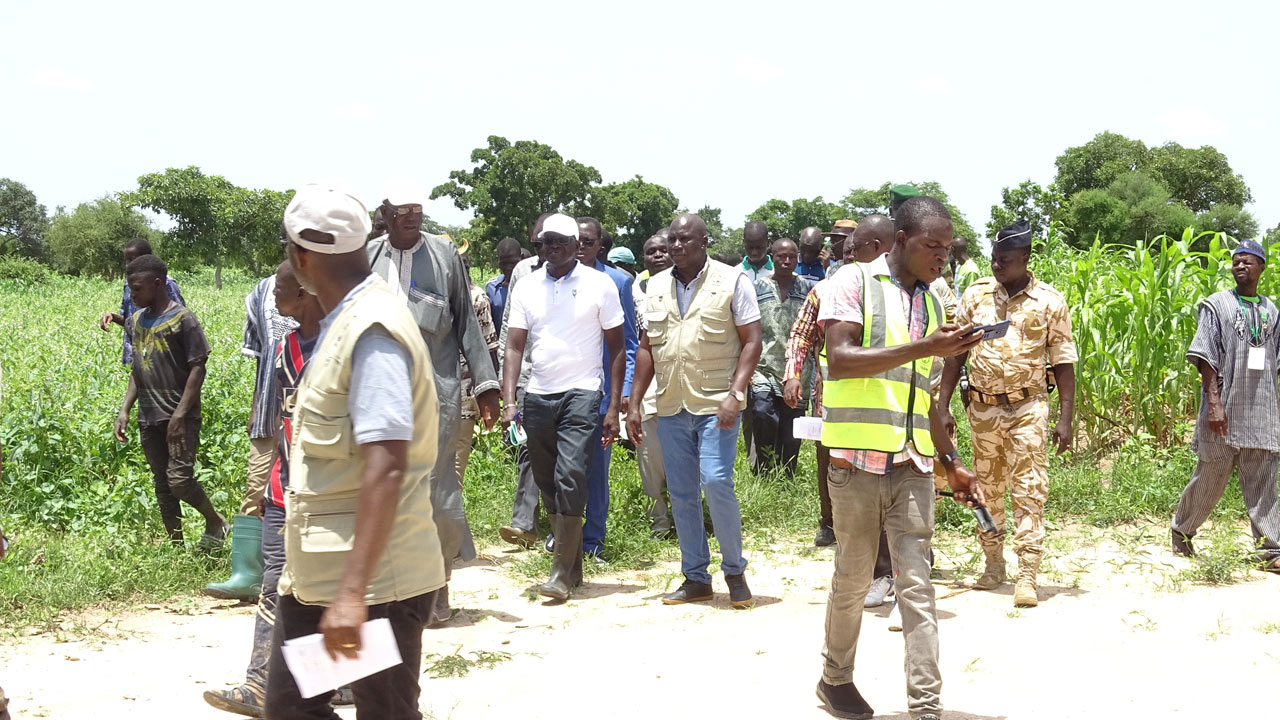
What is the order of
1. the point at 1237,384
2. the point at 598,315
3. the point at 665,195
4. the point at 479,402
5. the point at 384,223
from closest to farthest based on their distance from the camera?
the point at 479,402 → the point at 384,223 → the point at 598,315 → the point at 1237,384 → the point at 665,195

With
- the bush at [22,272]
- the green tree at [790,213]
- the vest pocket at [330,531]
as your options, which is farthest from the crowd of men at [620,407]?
the green tree at [790,213]

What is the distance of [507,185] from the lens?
58781mm

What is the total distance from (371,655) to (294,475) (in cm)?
50

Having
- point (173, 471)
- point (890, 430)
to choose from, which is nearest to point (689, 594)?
point (890, 430)

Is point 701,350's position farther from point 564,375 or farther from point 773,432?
point 773,432

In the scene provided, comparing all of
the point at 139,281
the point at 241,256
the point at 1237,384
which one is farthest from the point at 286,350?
the point at 241,256

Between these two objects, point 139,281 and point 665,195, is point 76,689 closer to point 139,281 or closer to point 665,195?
point 139,281

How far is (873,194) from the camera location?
98312mm

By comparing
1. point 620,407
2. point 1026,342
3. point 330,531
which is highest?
point 1026,342

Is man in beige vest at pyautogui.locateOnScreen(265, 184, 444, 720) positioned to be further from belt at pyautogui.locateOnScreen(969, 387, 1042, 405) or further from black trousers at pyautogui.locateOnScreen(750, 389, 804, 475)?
black trousers at pyautogui.locateOnScreen(750, 389, 804, 475)

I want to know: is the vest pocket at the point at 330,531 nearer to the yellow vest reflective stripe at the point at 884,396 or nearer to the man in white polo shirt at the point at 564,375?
the yellow vest reflective stripe at the point at 884,396

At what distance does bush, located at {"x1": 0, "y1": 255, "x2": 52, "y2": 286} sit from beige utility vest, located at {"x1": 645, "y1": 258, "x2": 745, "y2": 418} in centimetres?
3345

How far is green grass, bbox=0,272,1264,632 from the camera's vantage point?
6316mm

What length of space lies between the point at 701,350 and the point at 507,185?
176 ft
